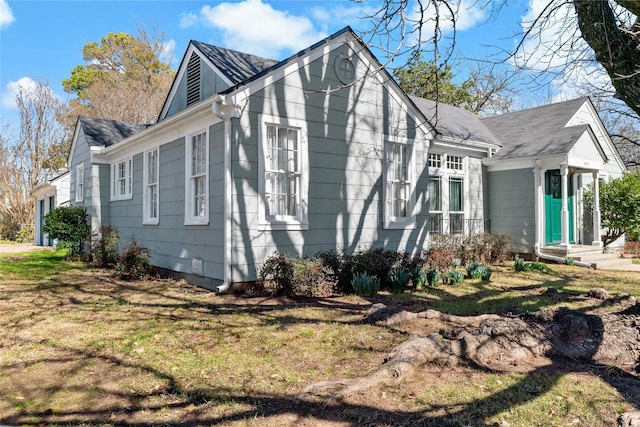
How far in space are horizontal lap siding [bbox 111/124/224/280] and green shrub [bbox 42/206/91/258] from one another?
2.04 meters

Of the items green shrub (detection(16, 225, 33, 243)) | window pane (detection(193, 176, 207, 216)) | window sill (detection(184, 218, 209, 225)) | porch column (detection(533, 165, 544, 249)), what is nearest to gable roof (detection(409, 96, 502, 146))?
porch column (detection(533, 165, 544, 249))

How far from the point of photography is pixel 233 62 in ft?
35.1

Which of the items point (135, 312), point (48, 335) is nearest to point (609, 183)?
point (135, 312)

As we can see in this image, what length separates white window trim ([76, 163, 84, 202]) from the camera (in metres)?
15.3

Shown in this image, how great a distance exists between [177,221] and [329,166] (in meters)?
3.64

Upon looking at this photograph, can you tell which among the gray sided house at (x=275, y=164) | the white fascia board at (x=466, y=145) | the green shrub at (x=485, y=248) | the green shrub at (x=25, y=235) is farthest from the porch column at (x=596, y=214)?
the green shrub at (x=25, y=235)

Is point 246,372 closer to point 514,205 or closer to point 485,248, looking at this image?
point 485,248

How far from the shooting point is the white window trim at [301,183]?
8281mm

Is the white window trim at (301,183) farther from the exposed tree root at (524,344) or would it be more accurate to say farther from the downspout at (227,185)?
the exposed tree root at (524,344)

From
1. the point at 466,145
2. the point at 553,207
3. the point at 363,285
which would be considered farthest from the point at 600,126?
the point at 363,285

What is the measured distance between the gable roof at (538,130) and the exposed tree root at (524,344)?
968cm

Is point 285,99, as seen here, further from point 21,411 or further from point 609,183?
point 609,183

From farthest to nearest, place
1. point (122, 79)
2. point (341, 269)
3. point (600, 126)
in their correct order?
point (122, 79)
point (600, 126)
point (341, 269)

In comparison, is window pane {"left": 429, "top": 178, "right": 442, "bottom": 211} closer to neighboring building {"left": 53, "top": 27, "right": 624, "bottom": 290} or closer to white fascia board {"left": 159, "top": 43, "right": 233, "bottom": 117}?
neighboring building {"left": 53, "top": 27, "right": 624, "bottom": 290}
